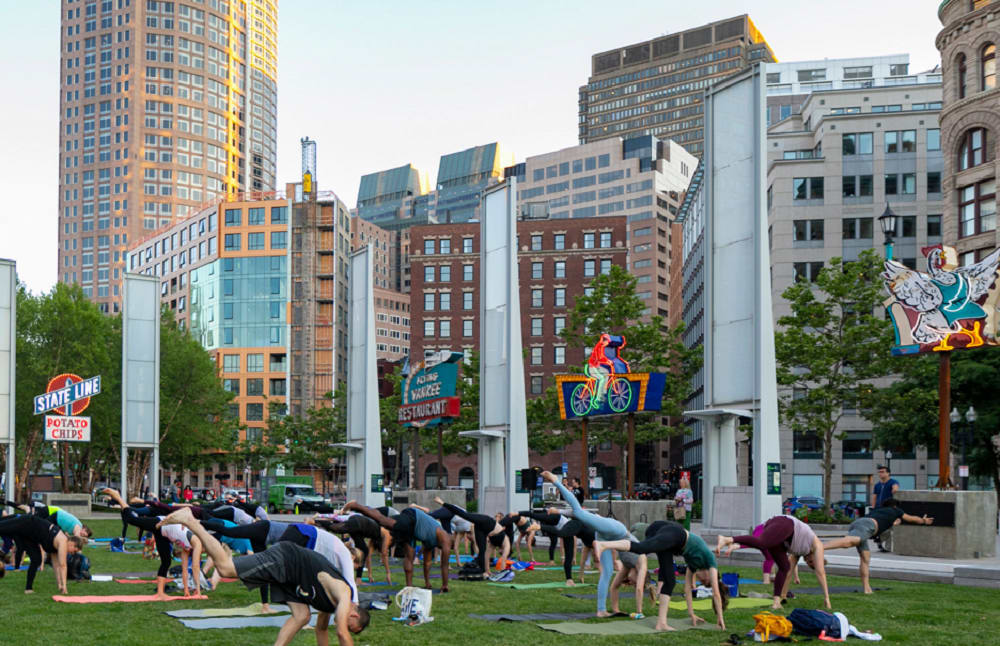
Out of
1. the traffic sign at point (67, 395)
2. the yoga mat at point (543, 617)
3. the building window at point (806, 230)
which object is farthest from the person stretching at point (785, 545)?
the building window at point (806, 230)

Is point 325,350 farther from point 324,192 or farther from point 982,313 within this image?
point 982,313

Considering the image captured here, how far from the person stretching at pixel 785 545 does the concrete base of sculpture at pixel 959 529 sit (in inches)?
461

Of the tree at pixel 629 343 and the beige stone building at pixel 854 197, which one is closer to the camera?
the tree at pixel 629 343

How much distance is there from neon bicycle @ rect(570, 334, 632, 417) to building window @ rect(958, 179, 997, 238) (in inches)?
1207

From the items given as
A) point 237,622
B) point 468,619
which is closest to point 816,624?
point 468,619

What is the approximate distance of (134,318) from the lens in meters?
49.0

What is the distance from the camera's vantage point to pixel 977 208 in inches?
2502

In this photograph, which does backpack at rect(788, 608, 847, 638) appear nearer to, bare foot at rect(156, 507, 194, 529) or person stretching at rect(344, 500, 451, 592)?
person stretching at rect(344, 500, 451, 592)

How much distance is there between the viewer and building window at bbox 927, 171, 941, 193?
85.3 meters

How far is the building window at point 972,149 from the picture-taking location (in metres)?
63.2

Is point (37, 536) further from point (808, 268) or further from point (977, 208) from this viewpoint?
point (808, 268)

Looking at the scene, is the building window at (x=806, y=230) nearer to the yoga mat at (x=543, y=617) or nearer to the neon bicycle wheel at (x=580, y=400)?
the neon bicycle wheel at (x=580, y=400)

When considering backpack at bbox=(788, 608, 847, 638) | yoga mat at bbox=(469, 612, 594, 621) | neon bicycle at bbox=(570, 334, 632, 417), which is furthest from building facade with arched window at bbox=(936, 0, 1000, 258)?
backpack at bbox=(788, 608, 847, 638)

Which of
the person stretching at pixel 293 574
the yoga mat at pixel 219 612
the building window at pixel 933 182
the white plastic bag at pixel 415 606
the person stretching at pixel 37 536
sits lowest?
the yoga mat at pixel 219 612
